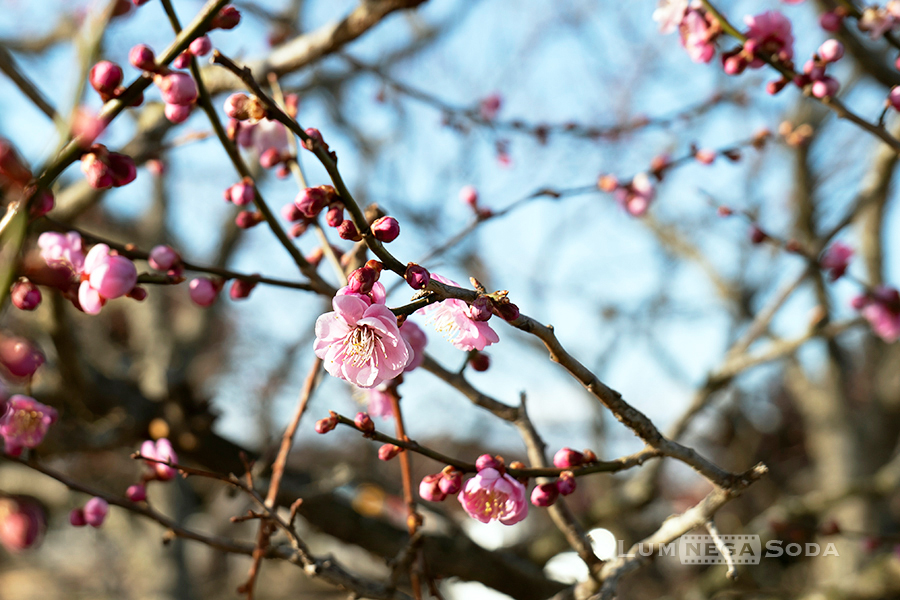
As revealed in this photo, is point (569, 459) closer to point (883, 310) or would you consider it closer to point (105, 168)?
point (105, 168)

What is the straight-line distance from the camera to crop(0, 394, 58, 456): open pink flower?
1.16m

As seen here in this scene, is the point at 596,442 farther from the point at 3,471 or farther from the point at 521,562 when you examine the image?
the point at 3,471

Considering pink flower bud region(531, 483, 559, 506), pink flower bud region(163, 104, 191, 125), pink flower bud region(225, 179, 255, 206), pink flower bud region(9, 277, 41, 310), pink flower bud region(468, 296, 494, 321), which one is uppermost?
pink flower bud region(225, 179, 255, 206)

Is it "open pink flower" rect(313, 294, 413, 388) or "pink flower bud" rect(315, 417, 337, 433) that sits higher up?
Result: "open pink flower" rect(313, 294, 413, 388)

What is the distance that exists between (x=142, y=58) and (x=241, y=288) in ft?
1.59

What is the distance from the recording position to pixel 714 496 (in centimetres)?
104

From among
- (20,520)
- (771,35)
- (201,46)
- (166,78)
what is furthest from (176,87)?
(771,35)

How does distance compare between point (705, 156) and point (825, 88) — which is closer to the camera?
point (825, 88)

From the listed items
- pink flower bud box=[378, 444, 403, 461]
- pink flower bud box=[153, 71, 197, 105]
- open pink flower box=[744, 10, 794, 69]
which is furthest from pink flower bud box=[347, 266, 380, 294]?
open pink flower box=[744, 10, 794, 69]

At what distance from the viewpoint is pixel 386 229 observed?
2.70 feet

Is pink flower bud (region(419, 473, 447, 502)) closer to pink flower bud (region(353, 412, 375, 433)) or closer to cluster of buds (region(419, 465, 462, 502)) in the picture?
cluster of buds (region(419, 465, 462, 502))

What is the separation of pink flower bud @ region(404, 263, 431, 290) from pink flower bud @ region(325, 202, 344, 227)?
179 millimetres

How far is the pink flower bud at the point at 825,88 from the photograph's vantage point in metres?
1.42

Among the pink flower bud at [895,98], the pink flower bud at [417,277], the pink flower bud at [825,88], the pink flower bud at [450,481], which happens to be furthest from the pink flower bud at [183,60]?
the pink flower bud at [895,98]
